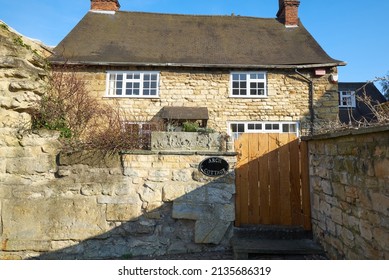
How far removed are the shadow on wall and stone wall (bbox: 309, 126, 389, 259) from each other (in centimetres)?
→ 151

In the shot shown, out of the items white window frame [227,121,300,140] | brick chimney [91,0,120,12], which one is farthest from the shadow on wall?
brick chimney [91,0,120,12]

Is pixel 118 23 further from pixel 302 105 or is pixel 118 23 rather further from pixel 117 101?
pixel 302 105

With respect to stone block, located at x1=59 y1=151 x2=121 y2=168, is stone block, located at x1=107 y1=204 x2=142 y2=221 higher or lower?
lower

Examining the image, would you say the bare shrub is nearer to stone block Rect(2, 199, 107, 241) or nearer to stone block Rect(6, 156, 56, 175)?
stone block Rect(6, 156, 56, 175)

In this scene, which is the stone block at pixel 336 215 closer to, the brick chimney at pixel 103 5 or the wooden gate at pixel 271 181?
the wooden gate at pixel 271 181

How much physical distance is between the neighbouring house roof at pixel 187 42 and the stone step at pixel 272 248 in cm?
772

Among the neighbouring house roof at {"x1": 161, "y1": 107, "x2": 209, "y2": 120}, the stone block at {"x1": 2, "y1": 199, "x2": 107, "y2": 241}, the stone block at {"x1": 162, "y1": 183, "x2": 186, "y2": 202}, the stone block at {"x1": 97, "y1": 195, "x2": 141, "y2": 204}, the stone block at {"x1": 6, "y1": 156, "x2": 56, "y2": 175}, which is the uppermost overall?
the neighbouring house roof at {"x1": 161, "y1": 107, "x2": 209, "y2": 120}

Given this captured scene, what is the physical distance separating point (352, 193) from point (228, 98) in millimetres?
7491

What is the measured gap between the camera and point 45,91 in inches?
178

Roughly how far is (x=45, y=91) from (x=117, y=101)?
214 inches

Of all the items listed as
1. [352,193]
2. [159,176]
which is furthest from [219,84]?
[352,193]

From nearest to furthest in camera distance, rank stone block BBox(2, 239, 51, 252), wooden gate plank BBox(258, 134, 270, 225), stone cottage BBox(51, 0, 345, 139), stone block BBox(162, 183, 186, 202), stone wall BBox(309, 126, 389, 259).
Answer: stone wall BBox(309, 126, 389, 259) → stone block BBox(2, 239, 51, 252) → stone block BBox(162, 183, 186, 202) → wooden gate plank BBox(258, 134, 270, 225) → stone cottage BBox(51, 0, 345, 139)

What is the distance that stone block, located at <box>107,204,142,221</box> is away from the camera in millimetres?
4070

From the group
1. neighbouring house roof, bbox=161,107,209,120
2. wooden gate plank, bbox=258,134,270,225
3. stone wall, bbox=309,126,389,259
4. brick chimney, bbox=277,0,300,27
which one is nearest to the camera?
stone wall, bbox=309,126,389,259
